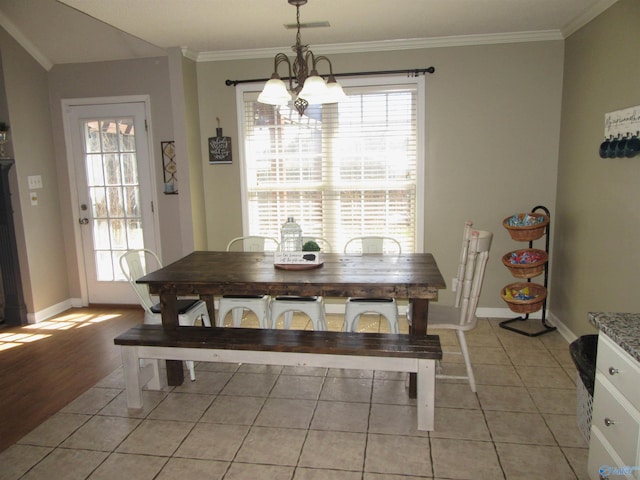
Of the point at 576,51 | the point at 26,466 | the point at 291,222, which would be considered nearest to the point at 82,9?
the point at 291,222

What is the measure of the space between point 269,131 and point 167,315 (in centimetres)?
211

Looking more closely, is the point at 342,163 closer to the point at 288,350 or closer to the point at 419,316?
the point at 419,316

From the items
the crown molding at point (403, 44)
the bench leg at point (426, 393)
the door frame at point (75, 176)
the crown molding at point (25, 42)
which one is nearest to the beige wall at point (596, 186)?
the crown molding at point (403, 44)

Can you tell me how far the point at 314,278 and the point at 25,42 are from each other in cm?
363

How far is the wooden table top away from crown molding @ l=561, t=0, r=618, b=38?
199 cm

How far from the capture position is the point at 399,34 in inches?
146

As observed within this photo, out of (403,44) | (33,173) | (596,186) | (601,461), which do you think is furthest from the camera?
(33,173)

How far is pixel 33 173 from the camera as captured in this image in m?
4.25

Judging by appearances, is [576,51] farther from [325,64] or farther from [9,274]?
[9,274]

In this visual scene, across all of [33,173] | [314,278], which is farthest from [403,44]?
[33,173]

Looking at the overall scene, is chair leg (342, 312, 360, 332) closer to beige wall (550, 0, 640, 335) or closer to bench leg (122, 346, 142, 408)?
bench leg (122, 346, 142, 408)

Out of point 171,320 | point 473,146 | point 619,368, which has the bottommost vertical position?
point 171,320

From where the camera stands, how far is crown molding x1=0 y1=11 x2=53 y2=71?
12.8 feet

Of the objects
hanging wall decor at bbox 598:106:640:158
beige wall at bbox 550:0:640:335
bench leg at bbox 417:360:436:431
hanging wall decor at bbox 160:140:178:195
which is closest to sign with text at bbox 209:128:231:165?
hanging wall decor at bbox 160:140:178:195
